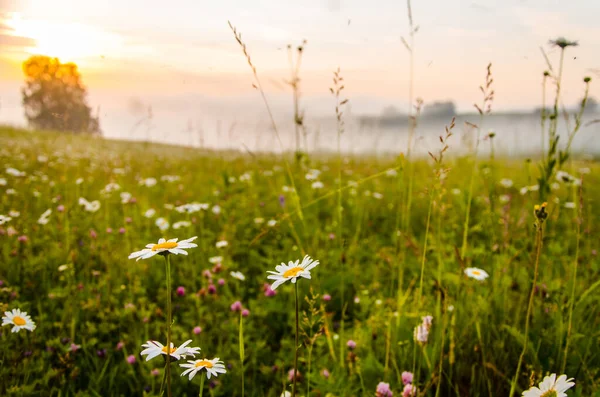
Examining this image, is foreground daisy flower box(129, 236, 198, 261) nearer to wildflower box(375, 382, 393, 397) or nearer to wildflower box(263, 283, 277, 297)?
wildflower box(375, 382, 393, 397)

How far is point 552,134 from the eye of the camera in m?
1.82

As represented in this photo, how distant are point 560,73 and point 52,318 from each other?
8.62ft

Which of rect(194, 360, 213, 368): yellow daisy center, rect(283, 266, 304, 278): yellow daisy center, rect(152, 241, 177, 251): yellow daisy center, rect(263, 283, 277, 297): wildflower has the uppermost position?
rect(152, 241, 177, 251): yellow daisy center

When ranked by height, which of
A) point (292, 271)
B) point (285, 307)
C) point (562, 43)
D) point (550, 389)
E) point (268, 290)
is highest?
point (562, 43)

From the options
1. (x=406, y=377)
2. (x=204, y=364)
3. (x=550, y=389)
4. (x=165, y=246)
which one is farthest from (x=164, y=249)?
(x=406, y=377)

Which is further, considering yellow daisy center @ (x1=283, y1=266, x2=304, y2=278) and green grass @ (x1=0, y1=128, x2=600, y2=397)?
green grass @ (x1=0, y1=128, x2=600, y2=397)

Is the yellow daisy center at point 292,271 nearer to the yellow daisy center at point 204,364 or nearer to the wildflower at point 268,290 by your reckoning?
the yellow daisy center at point 204,364

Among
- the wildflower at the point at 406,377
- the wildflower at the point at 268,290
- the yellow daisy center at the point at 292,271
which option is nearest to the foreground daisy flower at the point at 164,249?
the yellow daisy center at the point at 292,271

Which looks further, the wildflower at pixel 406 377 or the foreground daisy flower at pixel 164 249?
the wildflower at pixel 406 377

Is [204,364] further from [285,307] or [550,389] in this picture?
[285,307]

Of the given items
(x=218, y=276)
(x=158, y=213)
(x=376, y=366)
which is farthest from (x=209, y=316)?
(x=158, y=213)

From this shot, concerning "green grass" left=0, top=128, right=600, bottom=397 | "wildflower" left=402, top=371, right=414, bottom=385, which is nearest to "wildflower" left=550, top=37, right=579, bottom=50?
"green grass" left=0, top=128, right=600, bottom=397

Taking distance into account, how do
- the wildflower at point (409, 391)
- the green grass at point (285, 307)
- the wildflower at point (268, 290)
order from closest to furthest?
the wildflower at point (409, 391) → the green grass at point (285, 307) → the wildflower at point (268, 290)

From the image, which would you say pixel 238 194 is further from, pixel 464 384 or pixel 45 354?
pixel 464 384
